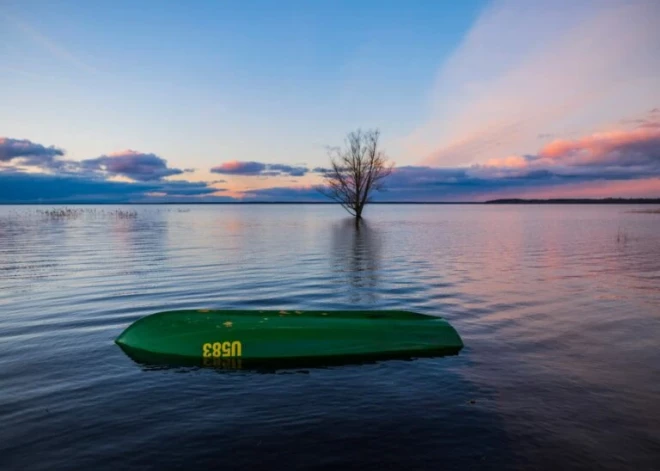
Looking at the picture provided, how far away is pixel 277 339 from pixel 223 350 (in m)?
1.04

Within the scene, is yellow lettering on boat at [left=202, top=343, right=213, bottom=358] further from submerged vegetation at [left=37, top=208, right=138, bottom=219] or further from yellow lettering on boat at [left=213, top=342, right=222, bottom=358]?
submerged vegetation at [left=37, top=208, right=138, bottom=219]

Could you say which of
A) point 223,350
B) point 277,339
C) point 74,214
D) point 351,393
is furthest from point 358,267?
point 74,214

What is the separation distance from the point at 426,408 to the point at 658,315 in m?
9.76

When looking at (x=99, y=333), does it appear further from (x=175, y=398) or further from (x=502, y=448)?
(x=502, y=448)

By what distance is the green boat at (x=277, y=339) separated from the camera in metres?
9.05

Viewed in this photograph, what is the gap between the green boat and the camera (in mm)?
9047

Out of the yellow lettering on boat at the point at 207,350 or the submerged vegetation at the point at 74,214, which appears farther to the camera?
the submerged vegetation at the point at 74,214

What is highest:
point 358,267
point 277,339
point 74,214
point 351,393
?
point 277,339

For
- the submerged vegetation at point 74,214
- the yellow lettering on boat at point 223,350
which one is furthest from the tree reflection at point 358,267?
the submerged vegetation at point 74,214

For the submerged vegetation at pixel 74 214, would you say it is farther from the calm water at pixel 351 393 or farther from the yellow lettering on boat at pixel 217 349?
the yellow lettering on boat at pixel 217 349

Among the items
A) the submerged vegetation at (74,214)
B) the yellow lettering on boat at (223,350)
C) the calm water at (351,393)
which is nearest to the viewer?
the calm water at (351,393)

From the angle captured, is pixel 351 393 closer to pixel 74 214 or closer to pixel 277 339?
pixel 277 339

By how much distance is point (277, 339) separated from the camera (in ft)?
30.2

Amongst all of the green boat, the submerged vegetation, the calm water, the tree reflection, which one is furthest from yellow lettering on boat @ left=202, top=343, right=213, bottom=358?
the submerged vegetation
